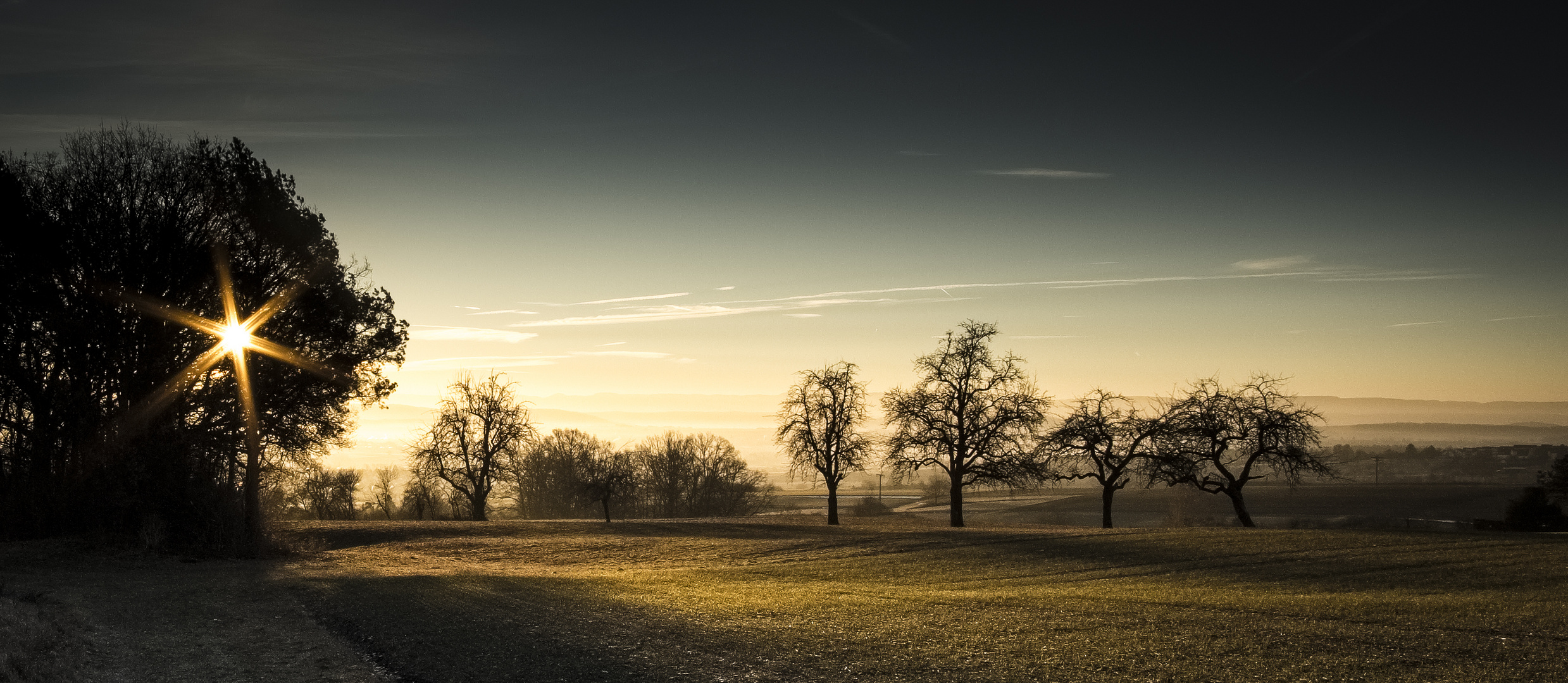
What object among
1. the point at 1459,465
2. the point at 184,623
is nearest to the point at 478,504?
the point at 184,623

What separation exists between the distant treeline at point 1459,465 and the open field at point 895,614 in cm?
12588

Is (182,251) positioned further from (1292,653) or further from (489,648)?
(1292,653)

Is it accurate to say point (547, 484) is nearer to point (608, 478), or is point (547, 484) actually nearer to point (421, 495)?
point (421, 495)

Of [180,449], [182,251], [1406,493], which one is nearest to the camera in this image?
[180,449]

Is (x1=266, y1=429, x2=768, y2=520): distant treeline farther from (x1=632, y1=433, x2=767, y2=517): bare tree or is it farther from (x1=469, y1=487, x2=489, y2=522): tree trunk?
(x1=469, y1=487, x2=489, y2=522): tree trunk

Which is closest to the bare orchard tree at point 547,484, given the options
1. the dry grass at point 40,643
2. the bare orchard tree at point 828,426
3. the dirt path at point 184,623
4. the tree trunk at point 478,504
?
the tree trunk at point 478,504

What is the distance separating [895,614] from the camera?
549 inches

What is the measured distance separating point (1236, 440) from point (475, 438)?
4366 cm

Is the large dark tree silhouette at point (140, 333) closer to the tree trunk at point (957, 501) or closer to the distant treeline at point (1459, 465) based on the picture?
the tree trunk at point (957, 501)

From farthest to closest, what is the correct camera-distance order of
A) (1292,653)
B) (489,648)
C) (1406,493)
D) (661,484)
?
(1406,493), (661,484), (489,648), (1292,653)

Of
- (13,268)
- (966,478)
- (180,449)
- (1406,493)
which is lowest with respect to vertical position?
(1406,493)

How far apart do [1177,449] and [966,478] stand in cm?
977

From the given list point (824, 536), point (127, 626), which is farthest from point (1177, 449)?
point (127, 626)

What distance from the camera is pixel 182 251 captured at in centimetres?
2645
